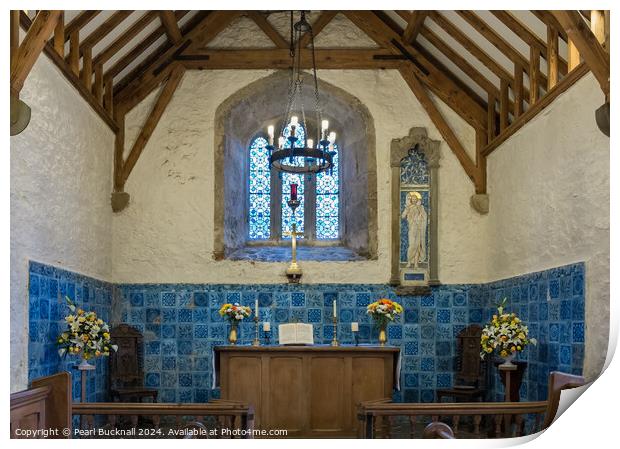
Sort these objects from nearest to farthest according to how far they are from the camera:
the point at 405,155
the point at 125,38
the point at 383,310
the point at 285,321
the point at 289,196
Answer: the point at 383,310, the point at 125,38, the point at 285,321, the point at 405,155, the point at 289,196

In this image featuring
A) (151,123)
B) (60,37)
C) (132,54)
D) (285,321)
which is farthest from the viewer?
(151,123)

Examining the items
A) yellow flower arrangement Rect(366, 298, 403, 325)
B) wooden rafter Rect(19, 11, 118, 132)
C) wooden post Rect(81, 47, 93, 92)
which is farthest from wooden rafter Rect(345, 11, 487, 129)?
wooden post Rect(81, 47, 93, 92)

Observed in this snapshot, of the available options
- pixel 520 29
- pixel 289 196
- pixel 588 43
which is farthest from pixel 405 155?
pixel 588 43

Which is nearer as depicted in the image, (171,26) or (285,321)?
(171,26)

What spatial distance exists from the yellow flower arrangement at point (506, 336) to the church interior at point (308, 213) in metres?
0.03

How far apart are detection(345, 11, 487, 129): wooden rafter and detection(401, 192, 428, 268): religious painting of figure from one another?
48.8 inches

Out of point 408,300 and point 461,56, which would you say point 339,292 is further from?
point 461,56

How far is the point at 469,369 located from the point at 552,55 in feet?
13.3

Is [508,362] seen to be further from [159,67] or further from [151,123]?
[159,67]

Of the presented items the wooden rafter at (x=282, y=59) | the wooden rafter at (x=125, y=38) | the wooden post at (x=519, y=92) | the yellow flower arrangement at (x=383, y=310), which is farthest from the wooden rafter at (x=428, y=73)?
the yellow flower arrangement at (x=383, y=310)

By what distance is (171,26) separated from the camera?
1052 centimetres

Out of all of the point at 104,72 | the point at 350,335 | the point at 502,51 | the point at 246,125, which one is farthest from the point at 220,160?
the point at 502,51

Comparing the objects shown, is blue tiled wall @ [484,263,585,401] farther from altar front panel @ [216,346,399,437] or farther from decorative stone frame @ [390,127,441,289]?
decorative stone frame @ [390,127,441,289]

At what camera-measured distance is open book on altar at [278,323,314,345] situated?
9.09 m
